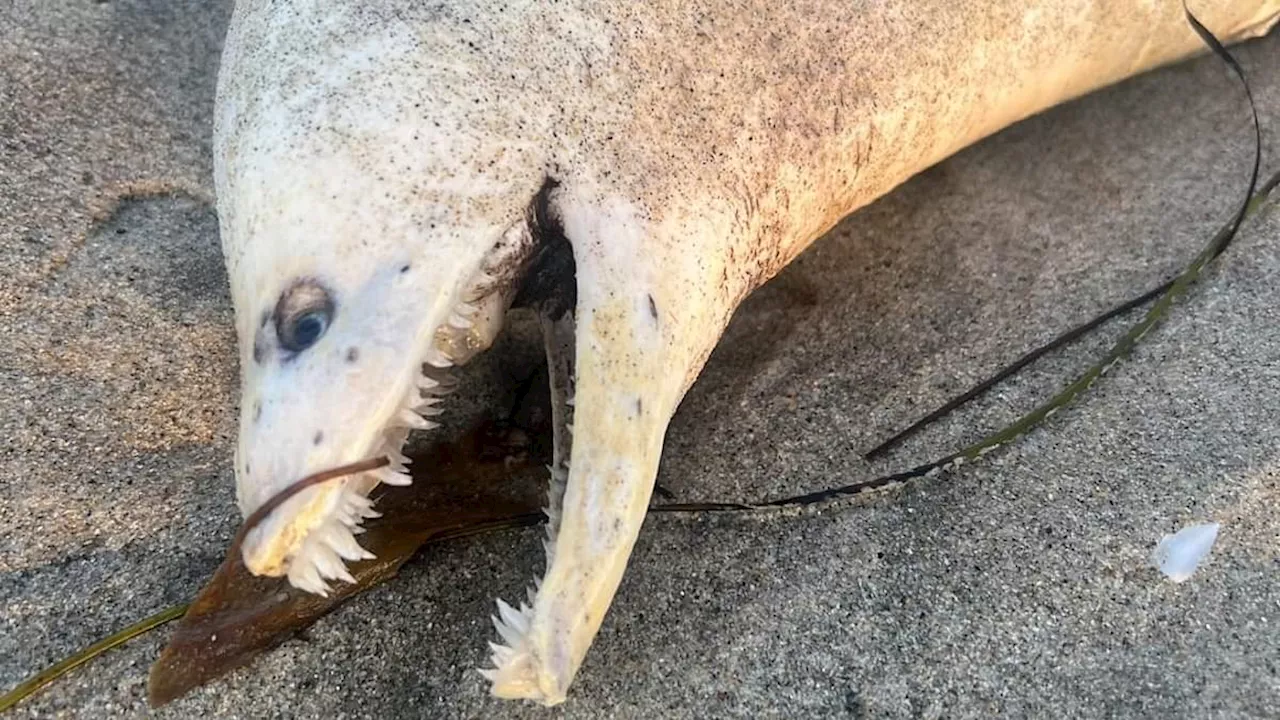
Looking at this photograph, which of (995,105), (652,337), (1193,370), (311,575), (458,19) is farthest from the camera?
(995,105)

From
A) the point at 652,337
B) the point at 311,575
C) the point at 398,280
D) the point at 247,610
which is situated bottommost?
the point at 247,610

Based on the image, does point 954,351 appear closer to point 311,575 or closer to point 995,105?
point 995,105

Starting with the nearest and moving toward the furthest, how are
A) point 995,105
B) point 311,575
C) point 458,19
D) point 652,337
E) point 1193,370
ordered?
point 311,575 → point 652,337 → point 458,19 → point 1193,370 → point 995,105

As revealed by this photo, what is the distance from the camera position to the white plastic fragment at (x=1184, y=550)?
6.15ft

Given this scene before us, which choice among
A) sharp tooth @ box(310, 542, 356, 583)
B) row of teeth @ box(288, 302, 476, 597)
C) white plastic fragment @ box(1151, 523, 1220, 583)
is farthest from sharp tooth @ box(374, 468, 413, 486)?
white plastic fragment @ box(1151, 523, 1220, 583)

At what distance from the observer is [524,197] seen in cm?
169

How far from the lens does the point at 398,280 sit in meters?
1.59

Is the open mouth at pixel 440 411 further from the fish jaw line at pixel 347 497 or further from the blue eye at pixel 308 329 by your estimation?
the blue eye at pixel 308 329

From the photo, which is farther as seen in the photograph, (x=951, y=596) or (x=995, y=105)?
(x=995, y=105)

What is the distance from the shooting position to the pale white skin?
1548 millimetres

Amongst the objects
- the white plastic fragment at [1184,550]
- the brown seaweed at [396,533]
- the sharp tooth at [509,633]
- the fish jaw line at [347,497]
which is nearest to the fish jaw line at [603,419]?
the sharp tooth at [509,633]

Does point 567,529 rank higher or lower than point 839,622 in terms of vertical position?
higher

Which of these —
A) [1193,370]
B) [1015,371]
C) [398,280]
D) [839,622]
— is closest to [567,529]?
[398,280]

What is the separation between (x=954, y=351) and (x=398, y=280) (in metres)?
1.34
